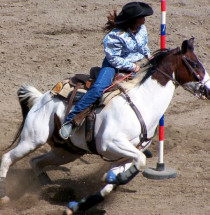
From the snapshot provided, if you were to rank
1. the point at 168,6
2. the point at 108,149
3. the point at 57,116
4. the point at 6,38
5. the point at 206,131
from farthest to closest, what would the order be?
the point at 168,6 < the point at 6,38 < the point at 206,131 < the point at 57,116 < the point at 108,149

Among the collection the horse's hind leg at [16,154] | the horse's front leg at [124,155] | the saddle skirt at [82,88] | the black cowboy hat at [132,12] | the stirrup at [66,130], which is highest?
the black cowboy hat at [132,12]

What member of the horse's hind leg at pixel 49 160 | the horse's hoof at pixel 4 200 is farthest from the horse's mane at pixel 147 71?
the horse's hoof at pixel 4 200

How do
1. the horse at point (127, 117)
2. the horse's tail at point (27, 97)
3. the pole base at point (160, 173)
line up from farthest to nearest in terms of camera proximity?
the pole base at point (160, 173)
the horse's tail at point (27, 97)
the horse at point (127, 117)

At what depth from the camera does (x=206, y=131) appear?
969 cm

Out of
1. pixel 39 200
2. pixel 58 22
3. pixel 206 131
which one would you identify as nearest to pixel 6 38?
pixel 58 22

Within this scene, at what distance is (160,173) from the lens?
7926mm

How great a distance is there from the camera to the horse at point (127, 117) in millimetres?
6672

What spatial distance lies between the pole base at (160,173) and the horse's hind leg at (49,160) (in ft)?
3.18

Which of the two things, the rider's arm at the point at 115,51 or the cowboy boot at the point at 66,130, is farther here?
the cowboy boot at the point at 66,130

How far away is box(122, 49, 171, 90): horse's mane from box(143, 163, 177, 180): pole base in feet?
4.90

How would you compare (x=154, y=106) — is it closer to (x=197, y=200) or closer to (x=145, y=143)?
(x=145, y=143)

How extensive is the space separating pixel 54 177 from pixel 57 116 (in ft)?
4.40

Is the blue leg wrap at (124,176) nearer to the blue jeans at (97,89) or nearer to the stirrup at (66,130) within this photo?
the stirrup at (66,130)

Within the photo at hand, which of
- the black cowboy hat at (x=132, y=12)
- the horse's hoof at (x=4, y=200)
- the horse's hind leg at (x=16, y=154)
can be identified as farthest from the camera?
the horse's hind leg at (x=16, y=154)
